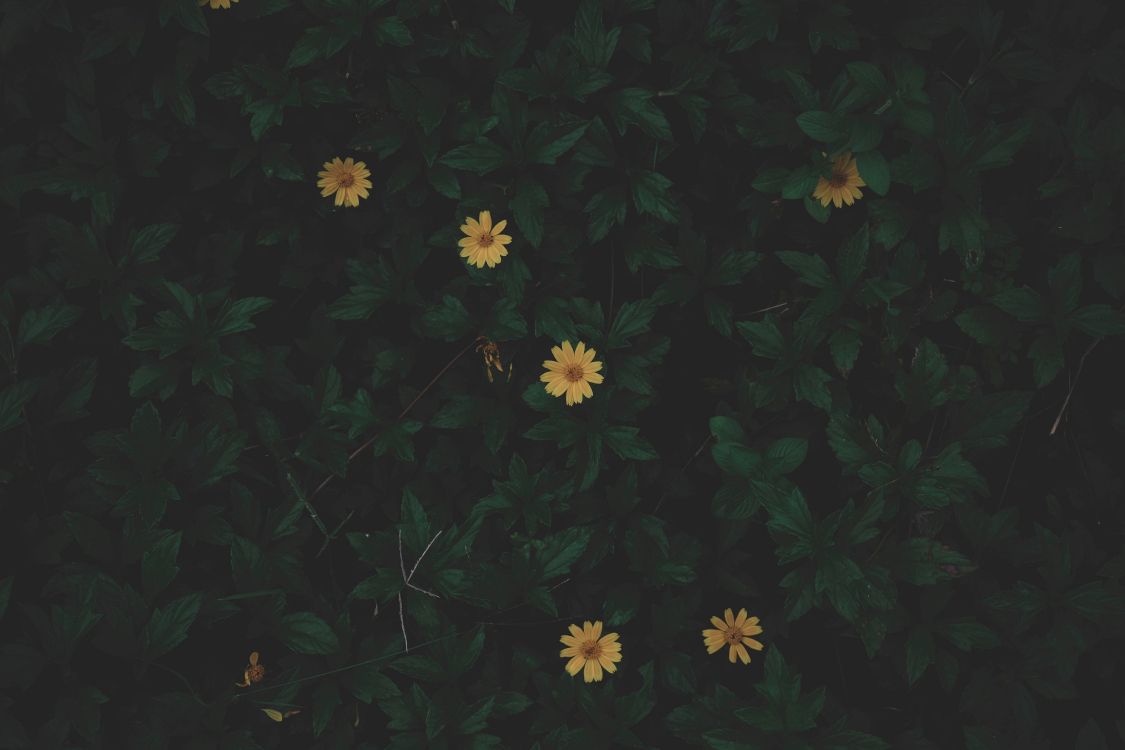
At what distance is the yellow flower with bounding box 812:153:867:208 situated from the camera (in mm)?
2186

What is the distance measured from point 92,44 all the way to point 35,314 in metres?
0.64

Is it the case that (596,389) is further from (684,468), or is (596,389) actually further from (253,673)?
(253,673)

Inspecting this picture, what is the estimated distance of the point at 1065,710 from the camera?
2.24 m

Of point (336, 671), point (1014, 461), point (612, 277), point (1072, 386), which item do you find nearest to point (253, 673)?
point (336, 671)

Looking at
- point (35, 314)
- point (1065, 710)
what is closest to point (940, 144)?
point (1065, 710)

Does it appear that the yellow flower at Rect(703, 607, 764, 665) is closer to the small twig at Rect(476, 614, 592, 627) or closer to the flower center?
the small twig at Rect(476, 614, 592, 627)

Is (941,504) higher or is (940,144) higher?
(940,144)

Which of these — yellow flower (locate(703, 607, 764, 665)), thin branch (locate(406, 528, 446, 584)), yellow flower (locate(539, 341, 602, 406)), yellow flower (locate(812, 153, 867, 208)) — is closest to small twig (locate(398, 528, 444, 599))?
thin branch (locate(406, 528, 446, 584))

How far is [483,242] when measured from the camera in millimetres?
2188

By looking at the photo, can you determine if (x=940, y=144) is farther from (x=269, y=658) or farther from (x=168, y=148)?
(x=269, y=658)

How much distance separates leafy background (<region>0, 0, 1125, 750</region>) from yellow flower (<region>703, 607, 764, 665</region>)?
7cm

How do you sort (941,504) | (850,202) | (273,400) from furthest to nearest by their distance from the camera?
(273,400) < (850,202) < (941,504)

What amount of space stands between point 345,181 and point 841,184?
3.86 ft

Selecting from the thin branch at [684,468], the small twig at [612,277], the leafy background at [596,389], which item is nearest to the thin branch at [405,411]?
the leafy background at [596,389]
